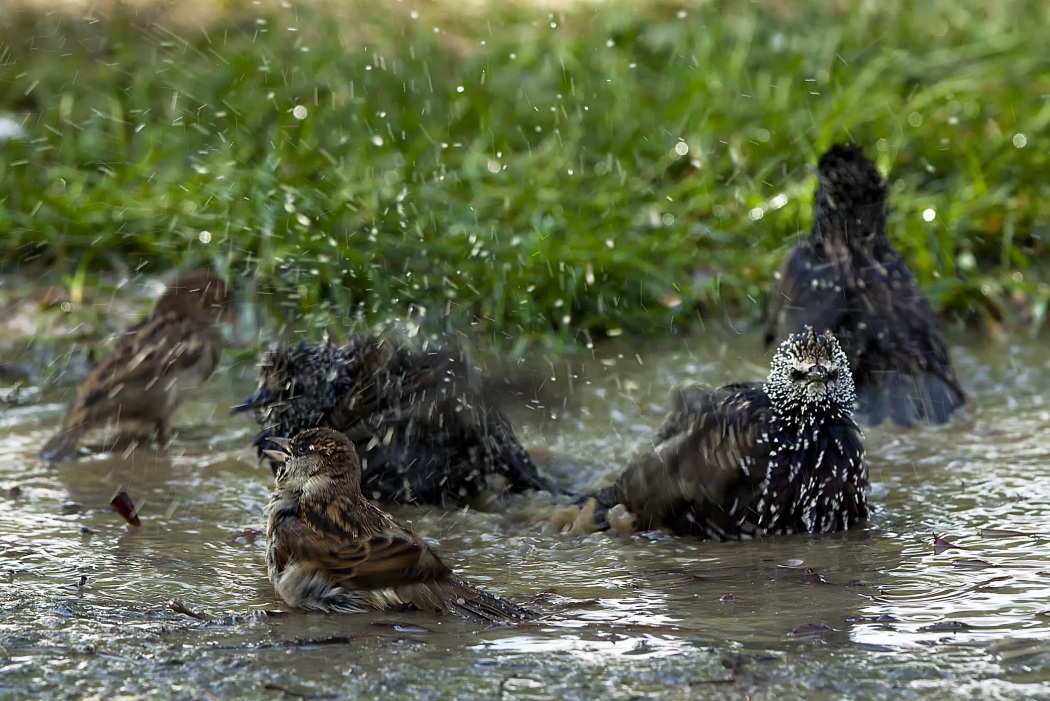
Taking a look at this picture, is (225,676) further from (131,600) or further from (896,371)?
(896,371)

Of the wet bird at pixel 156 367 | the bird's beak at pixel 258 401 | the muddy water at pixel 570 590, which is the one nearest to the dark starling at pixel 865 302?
the muddy water at pixel 570 590

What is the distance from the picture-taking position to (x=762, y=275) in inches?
310

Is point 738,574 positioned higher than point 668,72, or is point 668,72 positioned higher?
point 668,72

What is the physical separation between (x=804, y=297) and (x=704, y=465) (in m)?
1.96

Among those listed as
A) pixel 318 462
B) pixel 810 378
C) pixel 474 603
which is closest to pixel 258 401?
pixel 318 462

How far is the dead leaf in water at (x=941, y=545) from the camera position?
4.70m

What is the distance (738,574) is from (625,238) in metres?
3.57

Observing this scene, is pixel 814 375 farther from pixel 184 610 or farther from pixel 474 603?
pixel 184 610

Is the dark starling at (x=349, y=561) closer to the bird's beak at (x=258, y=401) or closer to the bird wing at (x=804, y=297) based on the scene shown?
the bird's beak at (x=258, y=401)

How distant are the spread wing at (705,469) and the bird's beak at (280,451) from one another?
1234 mm

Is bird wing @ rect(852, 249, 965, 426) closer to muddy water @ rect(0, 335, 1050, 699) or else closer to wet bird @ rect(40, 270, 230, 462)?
muddy water @ rect(0, 335, 1050, 699)

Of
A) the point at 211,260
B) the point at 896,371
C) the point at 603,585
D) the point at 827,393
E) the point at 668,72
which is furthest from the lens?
the point at 668,72

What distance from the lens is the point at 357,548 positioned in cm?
426

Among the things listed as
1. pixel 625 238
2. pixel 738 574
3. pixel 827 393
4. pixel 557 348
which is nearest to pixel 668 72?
pixel 625 238
